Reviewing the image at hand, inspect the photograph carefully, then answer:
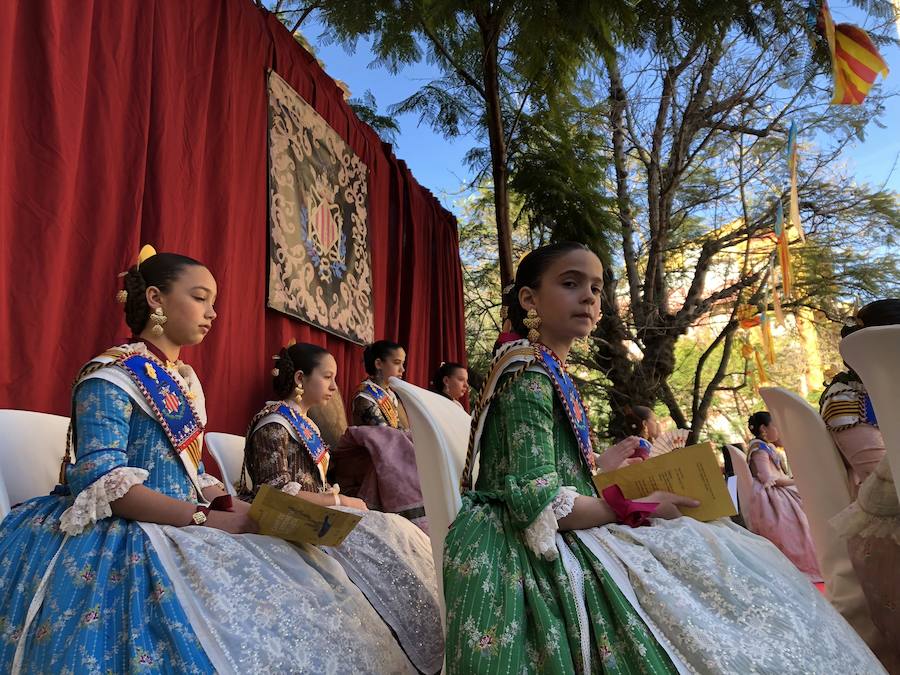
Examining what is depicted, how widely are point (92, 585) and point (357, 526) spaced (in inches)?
25.0

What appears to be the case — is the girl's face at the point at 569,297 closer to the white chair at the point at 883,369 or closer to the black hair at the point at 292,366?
the white chair at the point at 883,369

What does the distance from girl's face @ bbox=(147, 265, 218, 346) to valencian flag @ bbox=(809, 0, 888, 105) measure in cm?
403

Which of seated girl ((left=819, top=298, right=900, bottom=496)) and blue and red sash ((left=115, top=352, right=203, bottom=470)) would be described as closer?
blue and red sash ((left=115, top=352, right=203, bottom=470))

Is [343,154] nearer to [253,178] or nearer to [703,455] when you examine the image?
[253,178]

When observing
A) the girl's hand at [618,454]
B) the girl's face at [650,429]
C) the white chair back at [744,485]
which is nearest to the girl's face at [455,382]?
the girl's face at [650,429]

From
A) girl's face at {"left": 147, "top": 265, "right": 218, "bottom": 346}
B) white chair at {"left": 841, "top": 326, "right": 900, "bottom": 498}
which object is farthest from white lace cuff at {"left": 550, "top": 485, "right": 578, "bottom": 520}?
girl's face at {"left": 147, "top": 265, "right": 218, "bottom": 346}

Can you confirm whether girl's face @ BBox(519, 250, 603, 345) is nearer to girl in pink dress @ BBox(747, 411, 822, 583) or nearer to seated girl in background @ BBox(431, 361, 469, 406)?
seated girl in background @ BBox(431, 361, 469, 406)

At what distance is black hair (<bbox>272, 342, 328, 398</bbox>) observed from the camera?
8.65 ft

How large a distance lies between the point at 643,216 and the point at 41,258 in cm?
615

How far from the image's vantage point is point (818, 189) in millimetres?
7141

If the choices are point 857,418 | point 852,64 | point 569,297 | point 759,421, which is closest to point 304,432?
point 569,297

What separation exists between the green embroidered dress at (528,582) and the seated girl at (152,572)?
0.31 m

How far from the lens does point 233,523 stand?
138 cm

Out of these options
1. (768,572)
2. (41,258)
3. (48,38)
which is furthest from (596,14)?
(768,572)
